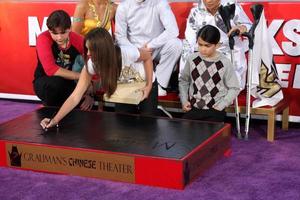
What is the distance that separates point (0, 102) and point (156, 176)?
2433 millimetres

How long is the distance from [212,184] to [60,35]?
1367 millimetres

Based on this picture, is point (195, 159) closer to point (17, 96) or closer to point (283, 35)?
point (283, 35)

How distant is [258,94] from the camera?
12.0 ft

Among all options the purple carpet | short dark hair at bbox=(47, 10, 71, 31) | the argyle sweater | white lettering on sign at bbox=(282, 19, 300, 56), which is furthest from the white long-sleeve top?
the purple carpet

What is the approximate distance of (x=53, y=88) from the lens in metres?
3.71

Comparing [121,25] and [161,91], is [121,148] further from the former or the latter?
[121,25]

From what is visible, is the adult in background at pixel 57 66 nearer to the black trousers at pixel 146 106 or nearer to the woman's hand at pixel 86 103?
the woman's hand at pixel 86 103

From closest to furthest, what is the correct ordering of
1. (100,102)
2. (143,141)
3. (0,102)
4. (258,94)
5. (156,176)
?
1. (156,176)
2. (143,141)
3. (258,94)
4. (100,102)
5. (0,102)

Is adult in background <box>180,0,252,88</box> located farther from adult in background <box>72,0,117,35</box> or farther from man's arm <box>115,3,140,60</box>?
adult in background <box>72,0,117,35</box>

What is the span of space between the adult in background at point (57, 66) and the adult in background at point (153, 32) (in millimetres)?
324

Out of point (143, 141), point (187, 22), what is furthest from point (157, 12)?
point (143, 141)

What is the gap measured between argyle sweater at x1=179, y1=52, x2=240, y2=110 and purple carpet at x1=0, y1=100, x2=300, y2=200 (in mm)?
347

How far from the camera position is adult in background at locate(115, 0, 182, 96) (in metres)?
3.77

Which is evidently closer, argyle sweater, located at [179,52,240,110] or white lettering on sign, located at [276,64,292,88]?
argyle sweater, located at [179,52,240,110]
